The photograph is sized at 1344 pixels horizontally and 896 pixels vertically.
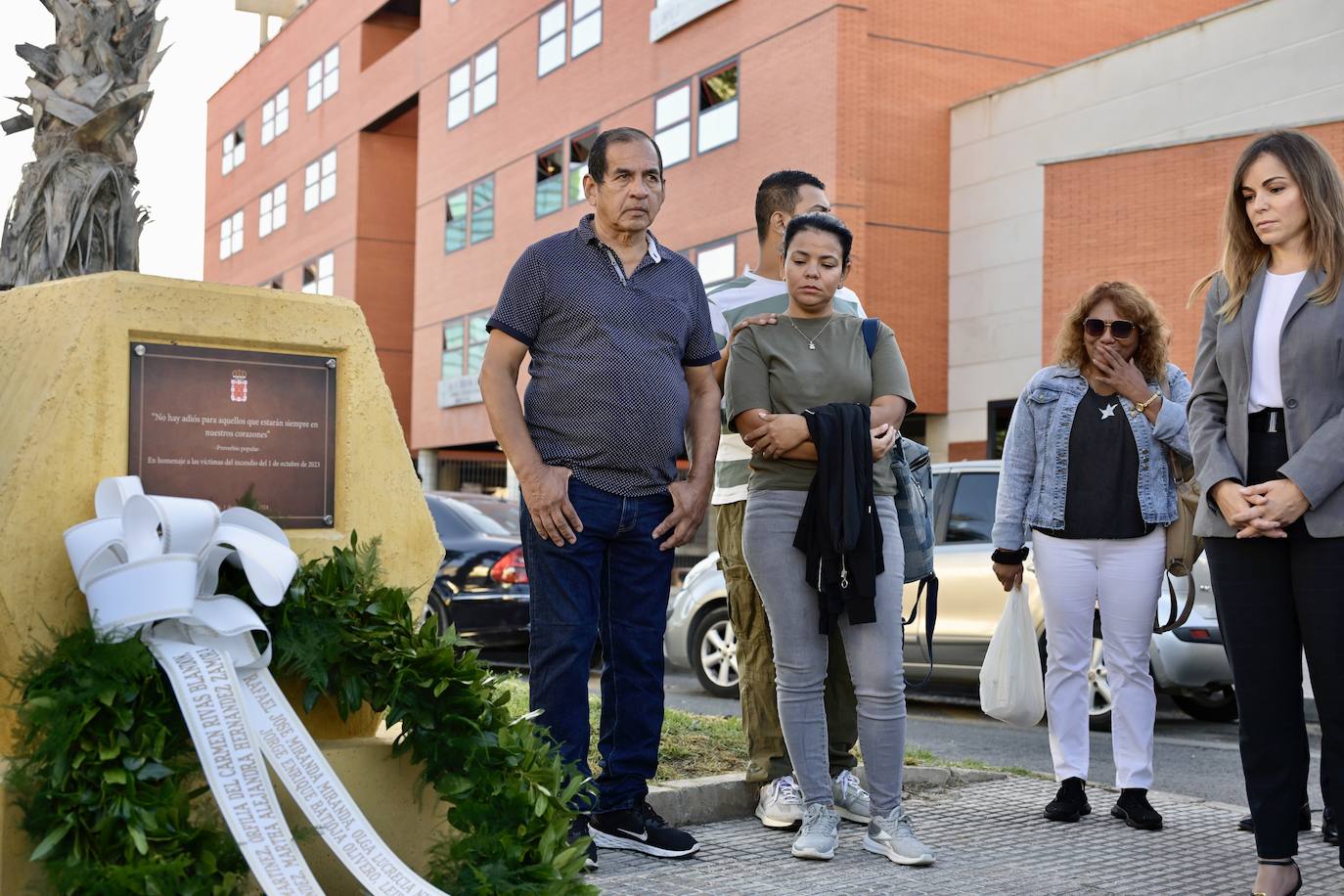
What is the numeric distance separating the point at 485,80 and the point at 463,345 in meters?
5.73

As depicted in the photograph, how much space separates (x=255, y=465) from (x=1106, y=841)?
10.5ft

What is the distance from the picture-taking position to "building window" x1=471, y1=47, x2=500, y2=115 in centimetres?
3084

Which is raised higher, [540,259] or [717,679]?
[540,259]

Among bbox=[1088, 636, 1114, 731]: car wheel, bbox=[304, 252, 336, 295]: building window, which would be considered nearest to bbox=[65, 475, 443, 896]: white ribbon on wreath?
bbox=[1088, 636, 1114, 731]: car wheel

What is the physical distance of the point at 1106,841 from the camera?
16.6ft

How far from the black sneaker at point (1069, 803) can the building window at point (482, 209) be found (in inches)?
1038

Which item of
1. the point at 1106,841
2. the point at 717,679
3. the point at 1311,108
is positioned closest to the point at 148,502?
the point at 1106,841

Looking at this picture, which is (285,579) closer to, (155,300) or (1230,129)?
(155,300)

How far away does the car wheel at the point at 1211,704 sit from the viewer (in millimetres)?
9594

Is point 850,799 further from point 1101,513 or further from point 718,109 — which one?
point 718,109

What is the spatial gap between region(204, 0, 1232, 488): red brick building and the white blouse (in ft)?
57.4

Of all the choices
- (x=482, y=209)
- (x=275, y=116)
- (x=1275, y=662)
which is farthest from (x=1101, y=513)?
(x=275, y=116)

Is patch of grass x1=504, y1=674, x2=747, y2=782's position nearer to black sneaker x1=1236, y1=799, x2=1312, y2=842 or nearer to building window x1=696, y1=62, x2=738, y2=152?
black sneaker x1=1236, y1=799, x2=1312, y2=842

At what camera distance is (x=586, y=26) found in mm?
27438
